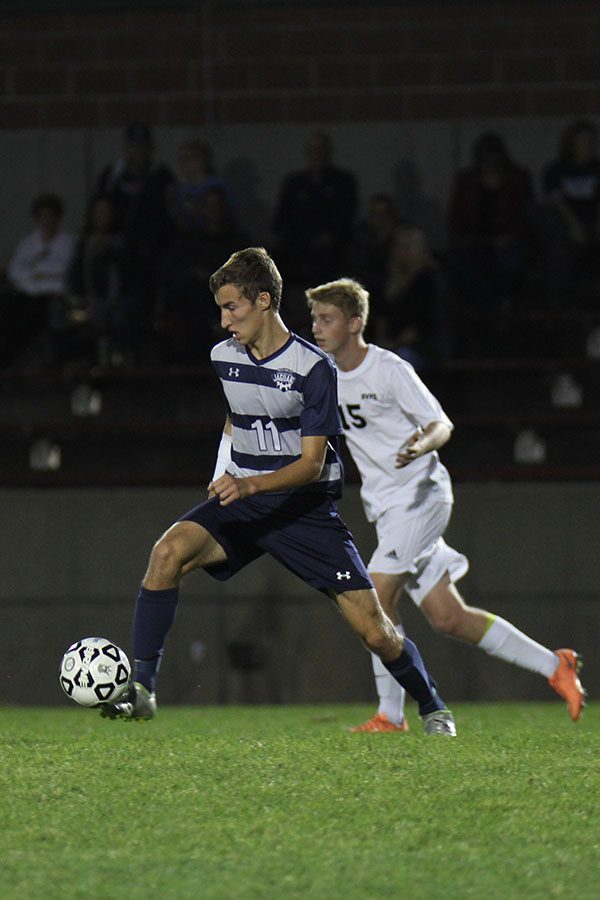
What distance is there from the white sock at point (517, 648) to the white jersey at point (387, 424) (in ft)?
2.09

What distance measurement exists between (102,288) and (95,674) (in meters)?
6.38

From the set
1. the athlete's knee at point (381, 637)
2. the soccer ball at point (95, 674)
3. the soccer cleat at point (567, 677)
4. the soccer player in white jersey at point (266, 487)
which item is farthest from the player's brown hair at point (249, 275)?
the soccer cleat at point (567, 677)

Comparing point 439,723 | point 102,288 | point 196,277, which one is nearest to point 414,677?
point 439,723

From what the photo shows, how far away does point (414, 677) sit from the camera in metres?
6.09

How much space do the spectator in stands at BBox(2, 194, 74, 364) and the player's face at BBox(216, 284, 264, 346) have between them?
21.1ft

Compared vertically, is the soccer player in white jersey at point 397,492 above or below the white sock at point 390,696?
above

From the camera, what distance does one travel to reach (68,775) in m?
5.07

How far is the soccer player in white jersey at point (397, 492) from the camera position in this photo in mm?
6652

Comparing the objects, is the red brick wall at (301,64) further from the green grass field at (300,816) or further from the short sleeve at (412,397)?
the green grass field at (300,816)

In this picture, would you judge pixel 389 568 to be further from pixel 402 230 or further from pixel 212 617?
pixel 402 230

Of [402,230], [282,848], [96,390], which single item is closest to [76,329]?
[96,390]

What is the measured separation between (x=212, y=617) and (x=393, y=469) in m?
3.20

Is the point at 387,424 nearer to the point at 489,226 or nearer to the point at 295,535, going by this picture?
the point at 295,535

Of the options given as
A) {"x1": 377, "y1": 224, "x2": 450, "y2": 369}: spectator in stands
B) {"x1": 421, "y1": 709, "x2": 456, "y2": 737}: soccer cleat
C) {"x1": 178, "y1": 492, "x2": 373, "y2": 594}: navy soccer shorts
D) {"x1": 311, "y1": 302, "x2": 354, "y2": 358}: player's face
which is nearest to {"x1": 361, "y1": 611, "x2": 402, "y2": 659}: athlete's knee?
{"x1": 178, "y1": 492, "x2": 373, "y2": 594}: navy soccer shorts
